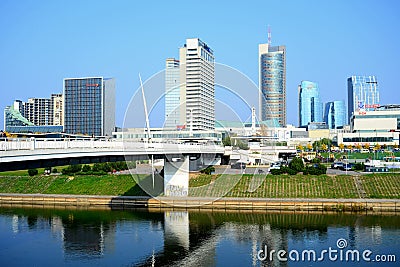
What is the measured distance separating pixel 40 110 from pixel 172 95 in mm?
77553

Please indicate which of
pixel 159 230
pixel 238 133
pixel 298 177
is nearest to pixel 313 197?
pixel 298 177

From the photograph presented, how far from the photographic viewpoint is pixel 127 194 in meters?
30.5

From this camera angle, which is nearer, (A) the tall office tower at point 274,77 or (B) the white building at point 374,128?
(B) the white building at point 374,128

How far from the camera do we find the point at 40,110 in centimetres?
12469

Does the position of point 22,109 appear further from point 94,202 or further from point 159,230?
point 159,230

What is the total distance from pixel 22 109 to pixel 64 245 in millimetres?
109032

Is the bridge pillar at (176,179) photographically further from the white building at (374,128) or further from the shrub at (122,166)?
the white building at (374,128)

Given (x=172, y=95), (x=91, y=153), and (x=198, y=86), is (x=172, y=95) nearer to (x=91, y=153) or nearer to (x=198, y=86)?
(x=198, y=86)

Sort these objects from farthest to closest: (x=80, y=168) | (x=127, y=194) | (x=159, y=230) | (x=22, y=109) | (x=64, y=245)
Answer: (x=22, y=109) < (x=80, y=168) < (x=127, y=194) < (x=159, y=230) < (x=64, y=245)

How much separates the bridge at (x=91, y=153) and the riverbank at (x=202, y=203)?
1796mm

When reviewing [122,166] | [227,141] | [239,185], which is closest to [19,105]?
[227,141]

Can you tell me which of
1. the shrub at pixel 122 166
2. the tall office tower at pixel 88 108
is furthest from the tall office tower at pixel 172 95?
the tall office tower at pixel 88 108

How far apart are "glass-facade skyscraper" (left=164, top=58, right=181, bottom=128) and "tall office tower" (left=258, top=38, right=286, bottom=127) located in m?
85.5

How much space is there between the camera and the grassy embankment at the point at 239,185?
95.8 ft
